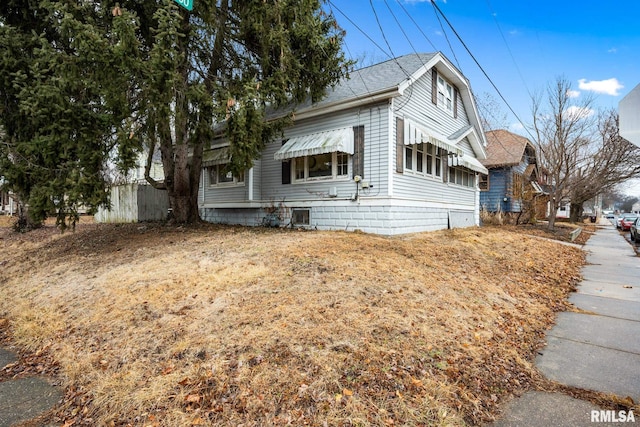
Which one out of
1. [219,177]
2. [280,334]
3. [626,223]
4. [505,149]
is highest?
[505,149]

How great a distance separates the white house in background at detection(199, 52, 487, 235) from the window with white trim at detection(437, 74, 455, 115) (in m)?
0.04

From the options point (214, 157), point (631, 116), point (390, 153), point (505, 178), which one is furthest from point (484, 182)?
point (631, 116)

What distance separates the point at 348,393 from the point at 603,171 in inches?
990

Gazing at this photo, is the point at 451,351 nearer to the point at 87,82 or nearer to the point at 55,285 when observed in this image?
the point at 55,285

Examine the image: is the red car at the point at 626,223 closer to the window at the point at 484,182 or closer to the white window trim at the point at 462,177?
the window at the point at 484,182

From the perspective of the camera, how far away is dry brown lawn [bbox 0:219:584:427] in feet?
8.39

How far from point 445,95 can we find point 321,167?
20.8 feet

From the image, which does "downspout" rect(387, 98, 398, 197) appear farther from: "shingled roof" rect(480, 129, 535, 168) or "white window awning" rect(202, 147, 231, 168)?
"shingled roof" rect(480, 129, 535, 168)

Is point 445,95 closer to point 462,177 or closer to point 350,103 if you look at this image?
point 462,177

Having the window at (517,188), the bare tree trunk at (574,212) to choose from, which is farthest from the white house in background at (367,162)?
the bare tree trunk at (574,212)

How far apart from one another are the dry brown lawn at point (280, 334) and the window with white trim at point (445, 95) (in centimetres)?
827

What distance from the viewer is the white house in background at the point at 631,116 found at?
7.46 ft

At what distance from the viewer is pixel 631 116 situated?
232 cm

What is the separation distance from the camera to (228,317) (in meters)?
3.70
